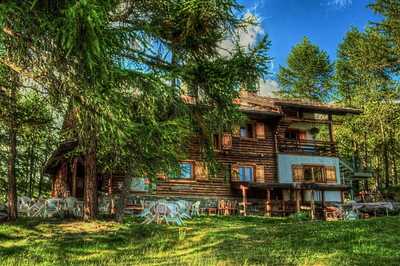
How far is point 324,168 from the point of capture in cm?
3166

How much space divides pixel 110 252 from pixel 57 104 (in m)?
3.89

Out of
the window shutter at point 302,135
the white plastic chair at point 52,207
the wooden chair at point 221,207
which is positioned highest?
the window shutter at point 302,135

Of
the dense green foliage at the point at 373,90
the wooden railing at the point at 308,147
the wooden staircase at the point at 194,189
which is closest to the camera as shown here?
the wooden staircase at the point at 194,189

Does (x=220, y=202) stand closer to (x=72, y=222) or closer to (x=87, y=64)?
(x=72, y=222)

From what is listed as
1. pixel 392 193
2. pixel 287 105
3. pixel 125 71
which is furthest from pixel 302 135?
pixel 125 71

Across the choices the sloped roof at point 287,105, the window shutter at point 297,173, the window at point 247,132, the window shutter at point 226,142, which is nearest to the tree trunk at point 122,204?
the window shutter at point 226,142

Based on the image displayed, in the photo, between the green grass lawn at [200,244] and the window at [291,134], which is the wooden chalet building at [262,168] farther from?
the green grass lawn at [200,244]

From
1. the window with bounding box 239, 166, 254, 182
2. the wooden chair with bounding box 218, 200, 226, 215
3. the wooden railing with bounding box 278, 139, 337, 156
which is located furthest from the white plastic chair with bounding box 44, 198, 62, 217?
the wooden railing with bounding box 278, 139, 337, 156

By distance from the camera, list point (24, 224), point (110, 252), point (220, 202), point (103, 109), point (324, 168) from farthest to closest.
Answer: point (324, 168) → point (220, 202) → point (24, 224) → point (110, 252) → point (103, 109)

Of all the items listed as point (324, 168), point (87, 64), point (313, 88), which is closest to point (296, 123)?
point (324, 168)

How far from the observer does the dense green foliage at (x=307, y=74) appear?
49906 mm

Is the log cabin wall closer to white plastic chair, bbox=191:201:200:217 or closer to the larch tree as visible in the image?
white plastic chair, bbox=191:201:200:217

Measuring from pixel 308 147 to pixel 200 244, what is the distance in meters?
21.3

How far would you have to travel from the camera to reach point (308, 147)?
3253 cm
